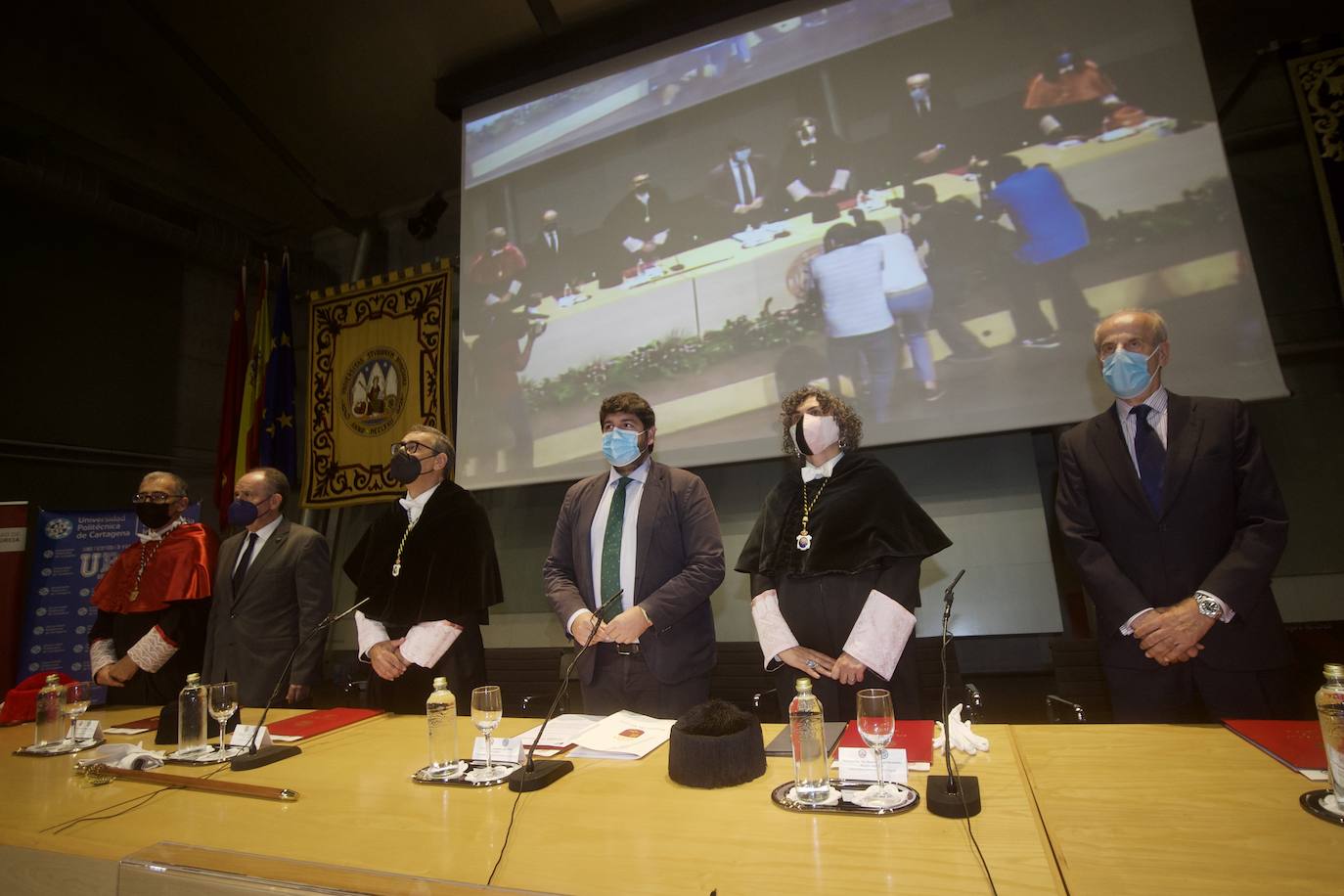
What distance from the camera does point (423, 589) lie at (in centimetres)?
250

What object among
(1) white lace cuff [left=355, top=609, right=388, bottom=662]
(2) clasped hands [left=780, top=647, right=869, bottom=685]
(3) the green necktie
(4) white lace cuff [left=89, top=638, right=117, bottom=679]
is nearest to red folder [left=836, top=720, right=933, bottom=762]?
(2) clasped hands [left=780, top=647, right=869, bottom=685]

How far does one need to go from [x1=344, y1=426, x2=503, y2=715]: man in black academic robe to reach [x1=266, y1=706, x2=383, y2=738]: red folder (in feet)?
0.72

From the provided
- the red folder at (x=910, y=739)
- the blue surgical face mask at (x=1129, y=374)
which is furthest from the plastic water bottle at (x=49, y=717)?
the blue surgical face mask at (x=1129, y=374)

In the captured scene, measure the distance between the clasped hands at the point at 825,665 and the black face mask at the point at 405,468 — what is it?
4.66ft

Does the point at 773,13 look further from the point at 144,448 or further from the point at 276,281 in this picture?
the point at 144,448

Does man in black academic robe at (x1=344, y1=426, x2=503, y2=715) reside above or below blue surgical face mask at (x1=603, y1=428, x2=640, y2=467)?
below

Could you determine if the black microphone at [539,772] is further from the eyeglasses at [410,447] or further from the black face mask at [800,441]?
the eyeglasses at [410,447]

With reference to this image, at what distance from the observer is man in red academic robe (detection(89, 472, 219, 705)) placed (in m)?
2.93

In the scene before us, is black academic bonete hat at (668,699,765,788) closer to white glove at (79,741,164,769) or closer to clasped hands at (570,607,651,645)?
clasped hands at (570,607,651,645)

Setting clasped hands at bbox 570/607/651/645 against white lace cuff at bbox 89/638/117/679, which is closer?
clasped hands at bbox 570/607/651/645

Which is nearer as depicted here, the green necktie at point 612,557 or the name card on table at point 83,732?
the name card on table at point 83,732

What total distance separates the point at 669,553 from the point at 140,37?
559cm

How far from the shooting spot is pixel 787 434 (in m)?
2.43

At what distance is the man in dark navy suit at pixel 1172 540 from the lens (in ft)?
6.02
